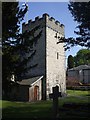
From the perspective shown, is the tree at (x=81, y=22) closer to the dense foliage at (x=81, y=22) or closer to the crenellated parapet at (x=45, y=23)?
the dense foliage at (x=81, y=22)

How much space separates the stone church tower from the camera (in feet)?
128

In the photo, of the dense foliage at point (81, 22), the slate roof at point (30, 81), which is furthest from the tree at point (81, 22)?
the slate roof at point (30, 81)

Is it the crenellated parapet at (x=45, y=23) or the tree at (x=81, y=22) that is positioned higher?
the crenellated parapet at (x=45, y=23)

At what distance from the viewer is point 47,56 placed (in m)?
39.3

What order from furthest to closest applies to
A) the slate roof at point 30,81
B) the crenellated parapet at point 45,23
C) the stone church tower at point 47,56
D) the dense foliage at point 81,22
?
the crenellated parapet at point 45,23 → the stone church tower at point 47,56 → the slate roof at point 30,81 → the dense foliage at point 81,22

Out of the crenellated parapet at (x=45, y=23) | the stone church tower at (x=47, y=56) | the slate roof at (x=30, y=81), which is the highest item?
the crenellated parapet at (x=45, y=23)

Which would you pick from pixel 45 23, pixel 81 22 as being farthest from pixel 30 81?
pixel 81 22

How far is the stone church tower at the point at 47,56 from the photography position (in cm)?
3894

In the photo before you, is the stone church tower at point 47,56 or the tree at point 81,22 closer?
the tree at point 81,22

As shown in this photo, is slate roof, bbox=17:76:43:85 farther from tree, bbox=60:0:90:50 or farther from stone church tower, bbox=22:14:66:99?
tree, bbox=60:0:90:50

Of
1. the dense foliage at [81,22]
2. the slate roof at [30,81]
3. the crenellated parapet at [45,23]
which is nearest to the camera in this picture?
the dense foliage at [81,22]

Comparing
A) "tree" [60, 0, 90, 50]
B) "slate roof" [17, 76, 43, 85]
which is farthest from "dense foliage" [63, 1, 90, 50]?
"slate roof" [17, 76, 43, 85]

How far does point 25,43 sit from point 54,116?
8085 mm

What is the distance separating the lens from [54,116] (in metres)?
12.6
